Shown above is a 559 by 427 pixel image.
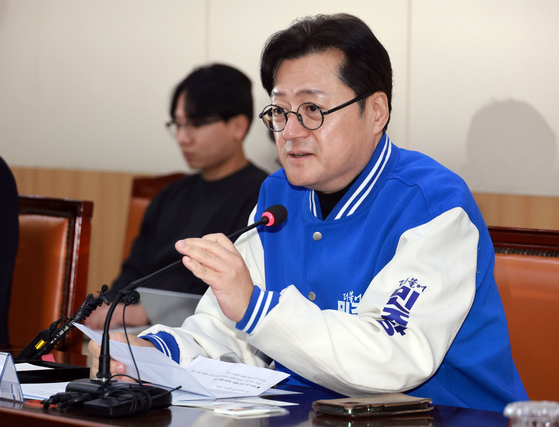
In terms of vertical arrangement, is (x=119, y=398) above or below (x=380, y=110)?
below

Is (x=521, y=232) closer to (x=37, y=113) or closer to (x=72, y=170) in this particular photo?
(x=72, y=170)

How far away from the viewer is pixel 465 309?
1.12m

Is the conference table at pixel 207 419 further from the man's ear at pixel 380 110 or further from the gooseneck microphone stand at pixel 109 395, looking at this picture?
the man's ear at pixel 380 110

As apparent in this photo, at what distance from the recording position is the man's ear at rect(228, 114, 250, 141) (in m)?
2.79

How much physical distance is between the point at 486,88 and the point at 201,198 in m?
1.24

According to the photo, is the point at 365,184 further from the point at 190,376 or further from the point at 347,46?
the point at 190,376

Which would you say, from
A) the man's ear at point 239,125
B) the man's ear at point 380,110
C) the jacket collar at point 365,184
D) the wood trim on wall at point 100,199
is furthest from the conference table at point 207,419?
the wood trim on wall at point 100,199

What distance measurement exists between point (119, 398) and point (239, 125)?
200 centimetres

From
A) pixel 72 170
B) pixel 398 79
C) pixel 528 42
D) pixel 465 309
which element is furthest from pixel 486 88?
pixel 72 170

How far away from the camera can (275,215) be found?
4.13 ft

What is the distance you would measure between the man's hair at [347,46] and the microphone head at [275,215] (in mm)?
303

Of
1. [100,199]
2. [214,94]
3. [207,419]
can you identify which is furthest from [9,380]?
[100,199]

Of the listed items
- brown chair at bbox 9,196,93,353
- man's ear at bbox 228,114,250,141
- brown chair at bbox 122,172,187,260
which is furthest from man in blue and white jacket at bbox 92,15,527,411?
brown chair at bbox 122,172,187,260

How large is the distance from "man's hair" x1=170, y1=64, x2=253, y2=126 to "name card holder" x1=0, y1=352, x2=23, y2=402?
1.87m
